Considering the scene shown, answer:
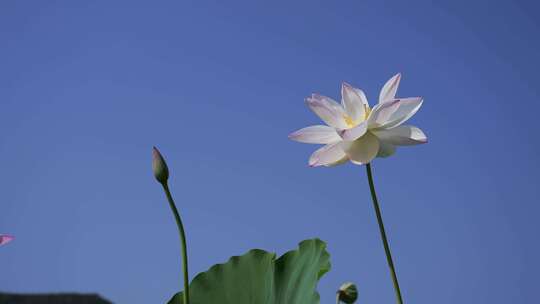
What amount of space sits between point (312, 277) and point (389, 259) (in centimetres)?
38

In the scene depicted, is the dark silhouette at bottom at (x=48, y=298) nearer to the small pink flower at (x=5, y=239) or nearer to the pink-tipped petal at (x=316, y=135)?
the small pink flower at (x=5, y=239)

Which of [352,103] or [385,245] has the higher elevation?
[352,103]

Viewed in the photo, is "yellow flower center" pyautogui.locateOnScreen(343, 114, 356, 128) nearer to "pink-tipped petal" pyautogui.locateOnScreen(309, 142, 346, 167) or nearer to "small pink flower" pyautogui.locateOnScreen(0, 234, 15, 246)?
"pink-tipped petal" pyautogui.locateOnScreen(309, 142, 346, 167)

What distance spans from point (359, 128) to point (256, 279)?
1.60 ft

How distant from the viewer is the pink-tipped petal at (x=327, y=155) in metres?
1.09

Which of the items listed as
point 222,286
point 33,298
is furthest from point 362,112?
point 33,298

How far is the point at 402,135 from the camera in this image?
1092 millimetres

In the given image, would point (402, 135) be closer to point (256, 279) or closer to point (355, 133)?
point (355, 133)

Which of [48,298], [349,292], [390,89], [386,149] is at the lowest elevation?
[349,292]

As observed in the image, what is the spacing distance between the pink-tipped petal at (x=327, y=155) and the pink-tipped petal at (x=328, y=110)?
1.7 inches

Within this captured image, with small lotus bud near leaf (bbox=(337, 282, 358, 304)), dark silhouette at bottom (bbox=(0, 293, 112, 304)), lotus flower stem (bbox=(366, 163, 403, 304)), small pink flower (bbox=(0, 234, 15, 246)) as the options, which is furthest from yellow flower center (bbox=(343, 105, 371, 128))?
dark silhouette at bottom (bbox=(0, 293, 112, 304))

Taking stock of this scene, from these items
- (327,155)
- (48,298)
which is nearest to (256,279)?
→ (327,155)

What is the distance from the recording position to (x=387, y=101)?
1074 mm

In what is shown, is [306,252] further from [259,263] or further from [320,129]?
[320,129]
